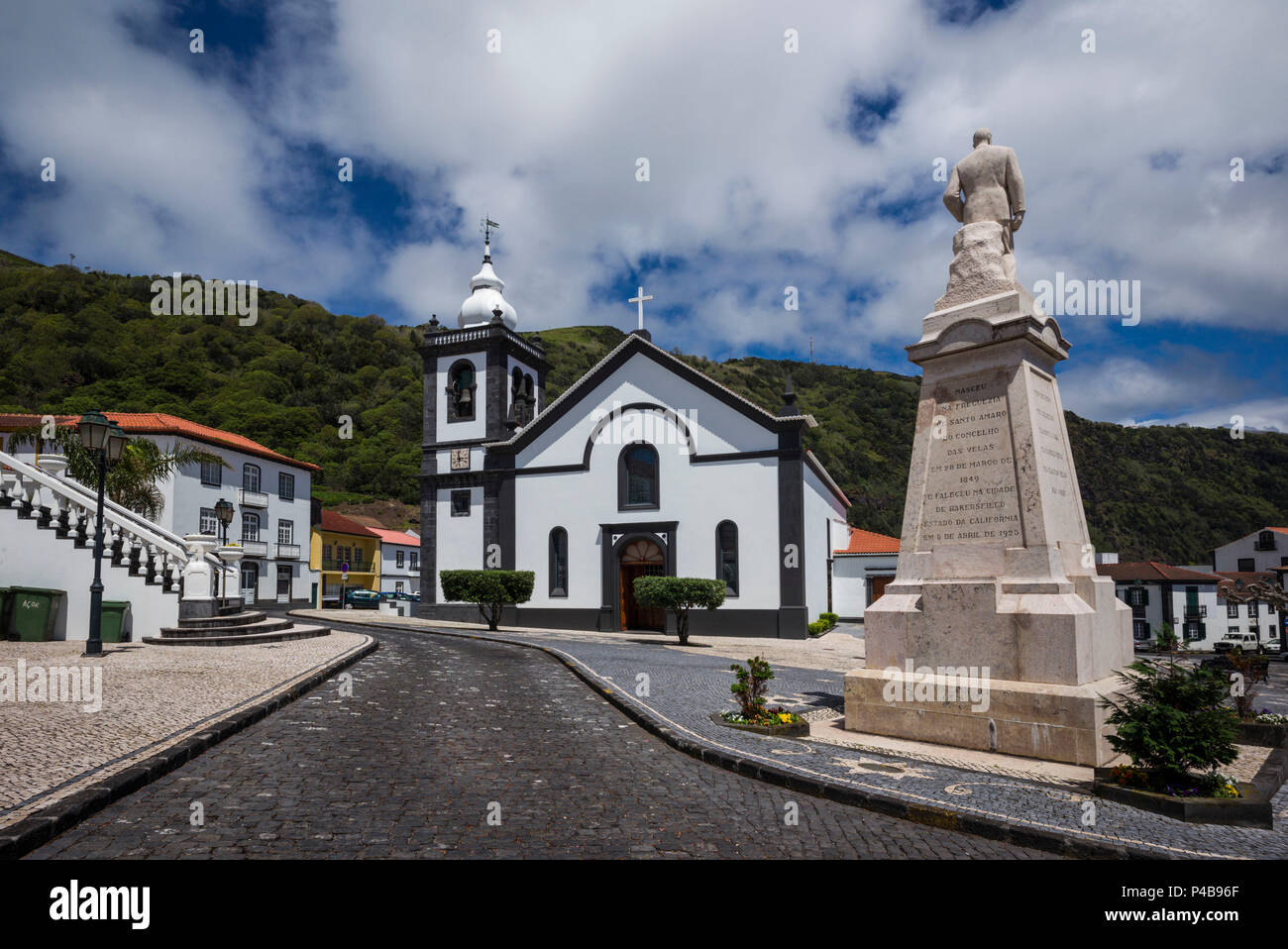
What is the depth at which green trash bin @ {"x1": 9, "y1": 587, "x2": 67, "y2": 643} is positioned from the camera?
1392cm

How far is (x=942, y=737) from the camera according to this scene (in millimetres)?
7848

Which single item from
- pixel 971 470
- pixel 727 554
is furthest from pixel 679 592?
pixel 971 470

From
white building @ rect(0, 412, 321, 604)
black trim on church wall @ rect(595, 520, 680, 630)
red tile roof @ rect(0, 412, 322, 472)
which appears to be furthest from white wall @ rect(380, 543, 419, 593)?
black trim on church wall @ rect(595, 520, 680, 630)

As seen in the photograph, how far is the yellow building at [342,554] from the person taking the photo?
55312 millimetres

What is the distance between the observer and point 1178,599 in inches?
2128

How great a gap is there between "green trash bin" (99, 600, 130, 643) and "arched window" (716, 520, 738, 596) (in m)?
17.7

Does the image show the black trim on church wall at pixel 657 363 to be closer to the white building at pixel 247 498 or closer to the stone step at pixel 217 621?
the stone step at pixel 217 621

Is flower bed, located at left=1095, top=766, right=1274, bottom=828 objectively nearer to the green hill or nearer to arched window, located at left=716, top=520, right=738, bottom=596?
arched window, located at left=716, top=520, right=738, bottom=596

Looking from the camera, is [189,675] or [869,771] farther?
[189,675]

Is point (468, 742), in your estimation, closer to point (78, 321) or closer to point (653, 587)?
point (653, 587)

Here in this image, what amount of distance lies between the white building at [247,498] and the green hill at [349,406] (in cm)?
1925

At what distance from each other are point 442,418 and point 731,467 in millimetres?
13150

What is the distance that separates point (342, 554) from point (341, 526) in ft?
7.44

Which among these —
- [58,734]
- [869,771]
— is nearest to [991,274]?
[869,771]
